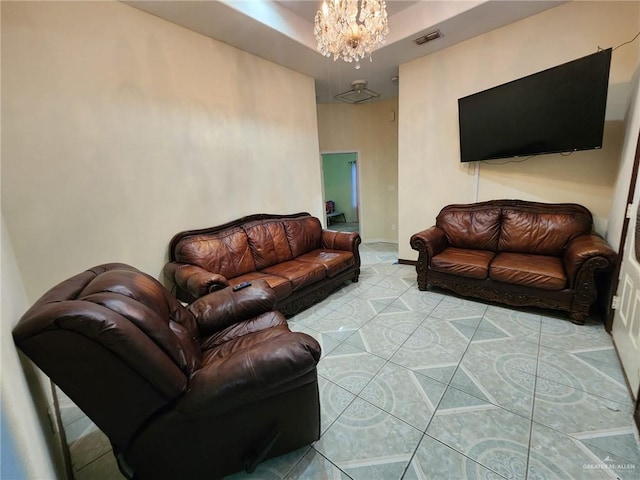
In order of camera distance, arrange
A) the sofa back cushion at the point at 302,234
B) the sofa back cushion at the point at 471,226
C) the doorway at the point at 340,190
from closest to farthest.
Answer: the sofa back cushion at the point at 471,226, the sofa back cushion at the point at 302,234, the doorway at the point at 340,190

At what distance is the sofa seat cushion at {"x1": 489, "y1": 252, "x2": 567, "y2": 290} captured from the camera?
7.77 feet

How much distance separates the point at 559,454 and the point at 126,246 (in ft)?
10.7

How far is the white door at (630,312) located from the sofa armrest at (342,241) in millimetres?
2376

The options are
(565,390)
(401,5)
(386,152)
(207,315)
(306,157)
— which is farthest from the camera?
(386,152)

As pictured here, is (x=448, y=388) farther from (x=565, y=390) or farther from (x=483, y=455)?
(x=565, y=390)

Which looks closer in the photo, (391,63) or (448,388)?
(448,388)

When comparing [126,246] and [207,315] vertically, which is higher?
[126,246]

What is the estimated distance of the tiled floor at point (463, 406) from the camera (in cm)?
127

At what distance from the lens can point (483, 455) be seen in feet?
4.26

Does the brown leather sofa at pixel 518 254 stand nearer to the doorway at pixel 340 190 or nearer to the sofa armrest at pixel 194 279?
the sofa armrest at pixel 194 279

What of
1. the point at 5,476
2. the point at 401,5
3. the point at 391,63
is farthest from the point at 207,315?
the point at 391,63

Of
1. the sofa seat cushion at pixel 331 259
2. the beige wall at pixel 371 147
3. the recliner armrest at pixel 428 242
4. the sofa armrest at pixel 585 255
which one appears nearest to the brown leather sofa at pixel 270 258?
the sofa seat cushion at pixel 331 259

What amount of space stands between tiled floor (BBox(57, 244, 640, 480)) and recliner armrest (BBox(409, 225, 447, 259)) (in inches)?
32.5

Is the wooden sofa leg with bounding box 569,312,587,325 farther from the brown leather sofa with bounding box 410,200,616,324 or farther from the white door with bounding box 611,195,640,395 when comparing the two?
the white door with bounding box 611,195,640,395
